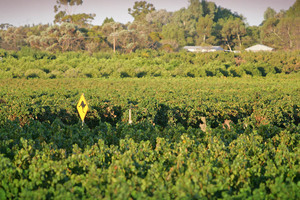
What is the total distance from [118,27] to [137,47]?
9486mm

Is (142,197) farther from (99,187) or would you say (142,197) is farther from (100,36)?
(100,36)

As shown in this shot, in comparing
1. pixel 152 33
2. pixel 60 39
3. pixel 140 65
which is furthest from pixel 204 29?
pixel 140 65

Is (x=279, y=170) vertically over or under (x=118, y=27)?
under

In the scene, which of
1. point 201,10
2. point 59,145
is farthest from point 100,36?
point 59,145

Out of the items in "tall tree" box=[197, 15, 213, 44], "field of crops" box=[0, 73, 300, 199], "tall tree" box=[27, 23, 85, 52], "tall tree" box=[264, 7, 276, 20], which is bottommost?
"field of crops" box=[0, 73, 300, 199]

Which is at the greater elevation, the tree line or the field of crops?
the tree line

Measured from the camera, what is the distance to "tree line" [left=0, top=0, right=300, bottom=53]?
6481 cm

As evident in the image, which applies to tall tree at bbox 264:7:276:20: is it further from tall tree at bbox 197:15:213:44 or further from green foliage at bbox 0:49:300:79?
green foliage at bbox 0:49:300:79

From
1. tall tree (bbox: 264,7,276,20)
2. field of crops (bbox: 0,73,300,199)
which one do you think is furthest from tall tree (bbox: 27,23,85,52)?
tall tree (bbox: 264,7,276,20)

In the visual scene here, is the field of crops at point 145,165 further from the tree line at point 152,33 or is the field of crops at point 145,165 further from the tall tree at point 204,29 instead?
the tall tree at point 204,29

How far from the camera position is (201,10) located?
112875 mm

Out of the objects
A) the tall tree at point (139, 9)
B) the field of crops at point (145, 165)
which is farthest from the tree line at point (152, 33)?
the field of crops at point (145, 165)

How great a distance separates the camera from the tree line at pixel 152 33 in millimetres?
64812

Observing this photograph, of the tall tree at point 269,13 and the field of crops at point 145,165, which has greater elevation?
the tall tree at point 269,13
